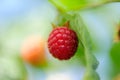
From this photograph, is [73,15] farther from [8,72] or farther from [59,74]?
[59,74]

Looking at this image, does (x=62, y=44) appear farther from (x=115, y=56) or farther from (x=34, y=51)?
(x=34, y=51)

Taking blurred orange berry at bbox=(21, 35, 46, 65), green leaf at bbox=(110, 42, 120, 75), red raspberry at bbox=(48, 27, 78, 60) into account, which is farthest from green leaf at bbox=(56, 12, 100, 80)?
blurred orange berry at bbox=(21, 35, 46, 65)

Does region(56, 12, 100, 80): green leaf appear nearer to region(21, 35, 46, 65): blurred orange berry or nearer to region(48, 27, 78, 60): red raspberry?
region(48, 27, 78, 60): red raspberry

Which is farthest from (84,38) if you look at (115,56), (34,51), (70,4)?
(34,51)

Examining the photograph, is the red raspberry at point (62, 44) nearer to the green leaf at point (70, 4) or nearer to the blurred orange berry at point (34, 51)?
the green leaf at point (70, 4)

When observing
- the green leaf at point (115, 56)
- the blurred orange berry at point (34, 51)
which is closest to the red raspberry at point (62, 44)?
the green leaf at point (115, 56)
